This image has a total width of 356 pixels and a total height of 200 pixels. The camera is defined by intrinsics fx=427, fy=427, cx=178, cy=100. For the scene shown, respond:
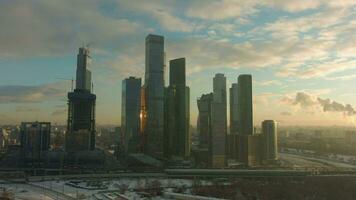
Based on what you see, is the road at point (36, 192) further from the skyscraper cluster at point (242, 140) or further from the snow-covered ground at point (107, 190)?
the skyscraper cluster at point (242, 140)

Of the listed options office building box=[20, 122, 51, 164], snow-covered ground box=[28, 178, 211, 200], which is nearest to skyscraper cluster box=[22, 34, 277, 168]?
office building box=[20, 122, 51, 164]

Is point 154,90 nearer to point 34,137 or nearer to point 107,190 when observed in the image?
point 34,137

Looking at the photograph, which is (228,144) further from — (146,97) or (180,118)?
(146,97)

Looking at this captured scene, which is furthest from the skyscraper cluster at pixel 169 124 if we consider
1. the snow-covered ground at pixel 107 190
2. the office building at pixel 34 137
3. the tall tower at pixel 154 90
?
the snow-covered ground at pixel 107 190

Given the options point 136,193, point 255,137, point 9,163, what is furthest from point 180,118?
point 136,193

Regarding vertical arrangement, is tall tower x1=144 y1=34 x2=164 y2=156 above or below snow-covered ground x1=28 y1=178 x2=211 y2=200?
above

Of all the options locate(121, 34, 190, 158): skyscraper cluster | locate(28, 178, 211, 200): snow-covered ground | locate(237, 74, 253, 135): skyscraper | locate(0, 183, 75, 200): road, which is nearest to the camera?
locate(0, 183, 75, 200): road

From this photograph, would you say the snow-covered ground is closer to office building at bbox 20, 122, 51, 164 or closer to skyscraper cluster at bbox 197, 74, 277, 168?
office building at bbox 20, 122, 51, 164
